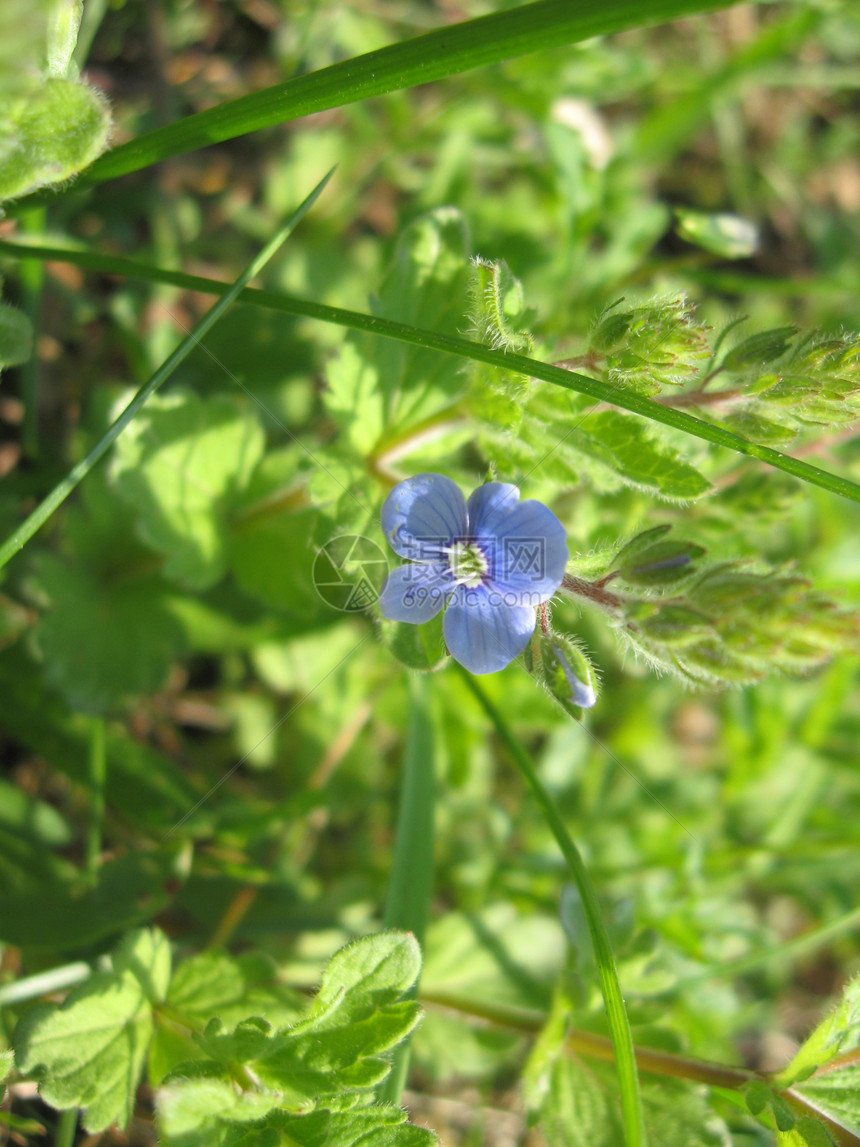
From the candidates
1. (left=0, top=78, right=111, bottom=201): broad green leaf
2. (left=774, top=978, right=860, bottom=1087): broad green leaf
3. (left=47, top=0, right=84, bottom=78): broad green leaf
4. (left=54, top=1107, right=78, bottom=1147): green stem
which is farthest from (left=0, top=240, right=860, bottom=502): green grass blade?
(left=54, top=1107, right=78, bottom=1147): green stem

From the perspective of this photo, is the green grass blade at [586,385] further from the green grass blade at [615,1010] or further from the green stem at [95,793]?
the green stem at [95,793]

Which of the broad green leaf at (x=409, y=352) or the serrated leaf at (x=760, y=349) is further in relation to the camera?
the broad green leaf at (x=409, y=352)

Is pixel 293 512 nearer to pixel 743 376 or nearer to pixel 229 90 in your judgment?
pixel 743 376

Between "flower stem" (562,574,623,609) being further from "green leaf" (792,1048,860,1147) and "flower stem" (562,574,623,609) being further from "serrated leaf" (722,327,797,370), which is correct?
"green leaf" (792,1048,860,1147)

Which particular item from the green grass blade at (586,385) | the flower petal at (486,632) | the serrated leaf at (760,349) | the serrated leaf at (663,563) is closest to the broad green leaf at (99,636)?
the green grass blade at (586,385)

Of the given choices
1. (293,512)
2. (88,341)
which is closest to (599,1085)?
(293,512)

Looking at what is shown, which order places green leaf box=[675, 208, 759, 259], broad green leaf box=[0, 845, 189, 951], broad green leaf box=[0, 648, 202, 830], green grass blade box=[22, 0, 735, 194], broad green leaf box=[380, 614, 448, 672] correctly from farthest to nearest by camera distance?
green leaf box=[675, 208, 759, 259] → broad green leaf box=[0, 648, 202, 830] → broad green leaf box=[0, 845, 189, 951] → broad green leaf box=[380, 614, 448, 672] → green grass blade box=[22, 0, 735, 194]
